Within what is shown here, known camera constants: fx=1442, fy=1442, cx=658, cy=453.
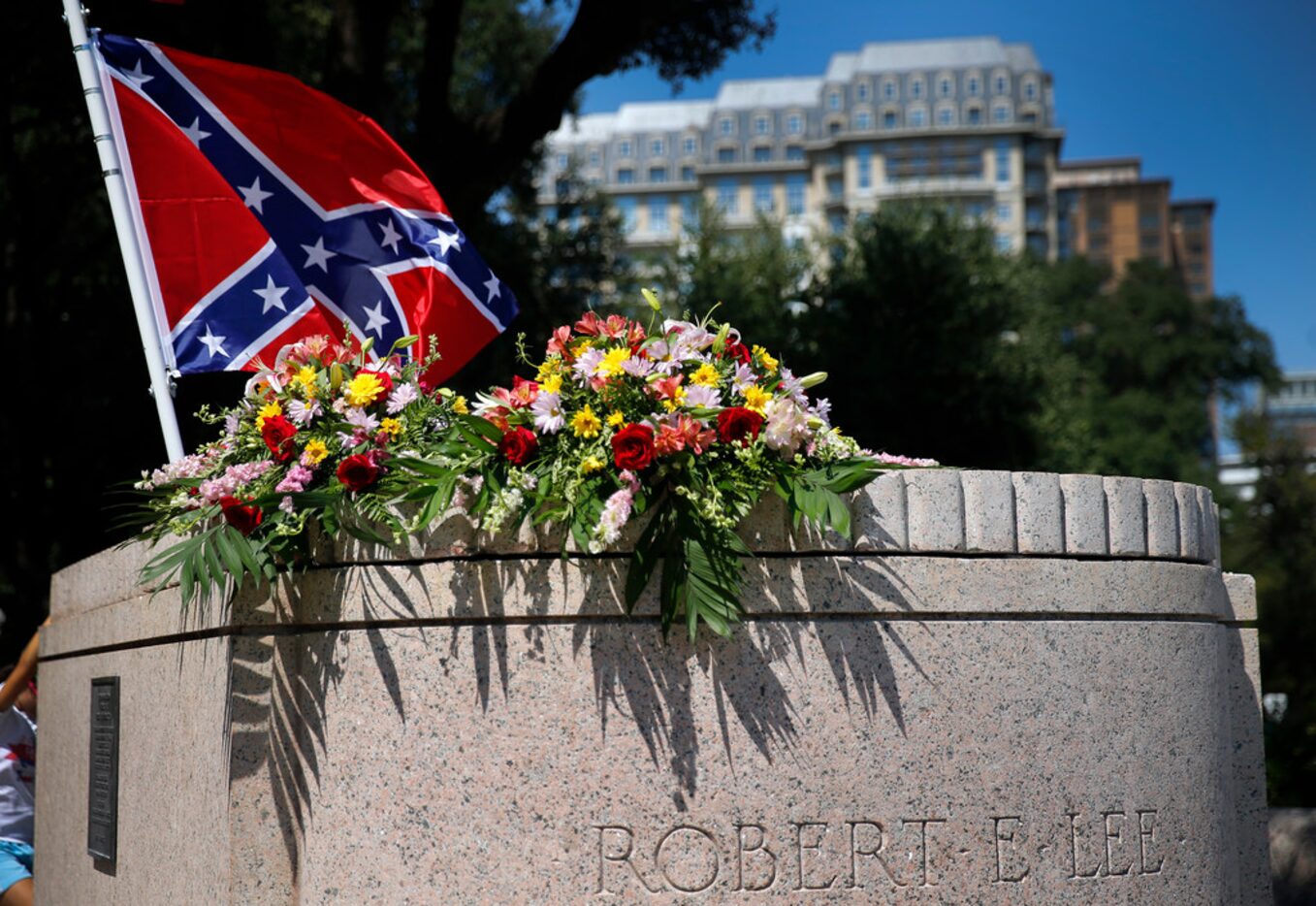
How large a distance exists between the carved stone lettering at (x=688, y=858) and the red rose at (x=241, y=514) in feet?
5.24

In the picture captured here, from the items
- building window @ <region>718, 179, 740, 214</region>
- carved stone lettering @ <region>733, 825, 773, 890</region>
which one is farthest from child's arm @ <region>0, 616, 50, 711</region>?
building window @ <region>718, 179, 740, 214</region>

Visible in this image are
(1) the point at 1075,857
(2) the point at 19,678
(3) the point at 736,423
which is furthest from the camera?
(2) the point at 19,678

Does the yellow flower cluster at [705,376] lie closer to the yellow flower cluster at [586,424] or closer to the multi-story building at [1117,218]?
the yellow flower cluster at [586,424]

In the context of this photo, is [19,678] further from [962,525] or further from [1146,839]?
[1146,839]

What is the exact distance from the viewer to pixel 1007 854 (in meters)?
4.54

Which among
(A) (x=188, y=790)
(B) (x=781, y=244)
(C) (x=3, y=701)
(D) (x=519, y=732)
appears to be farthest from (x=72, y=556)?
(B) (x=781, y=244)

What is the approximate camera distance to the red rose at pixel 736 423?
14.2ft

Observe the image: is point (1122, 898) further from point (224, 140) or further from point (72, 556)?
point (72, 556)

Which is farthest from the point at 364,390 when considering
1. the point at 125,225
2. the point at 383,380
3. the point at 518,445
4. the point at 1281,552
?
the point at 1281,552

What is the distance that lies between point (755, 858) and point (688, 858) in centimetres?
21

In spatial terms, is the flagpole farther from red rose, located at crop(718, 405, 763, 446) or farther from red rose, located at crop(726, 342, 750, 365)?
red rose, located at crop(718, 405, 763, 446)

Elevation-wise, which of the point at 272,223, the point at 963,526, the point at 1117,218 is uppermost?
the point at 1117,218

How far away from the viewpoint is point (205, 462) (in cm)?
504

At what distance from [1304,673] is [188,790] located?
77.4 feet
